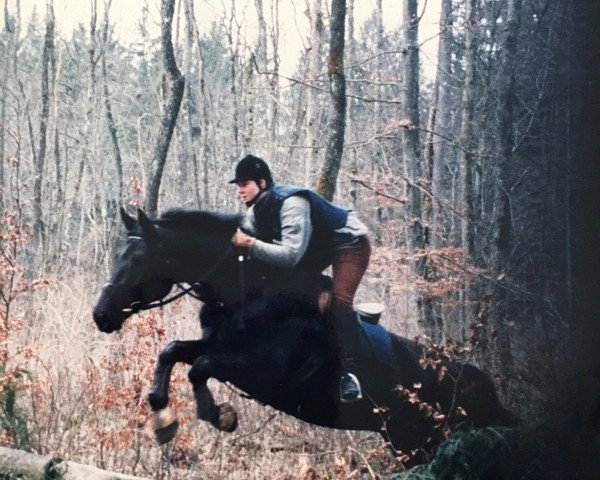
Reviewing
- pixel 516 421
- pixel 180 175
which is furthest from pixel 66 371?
pixel 516 421

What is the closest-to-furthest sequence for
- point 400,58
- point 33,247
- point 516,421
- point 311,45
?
point 516,421 < point 400,58 < point 311,45 < point 33,247

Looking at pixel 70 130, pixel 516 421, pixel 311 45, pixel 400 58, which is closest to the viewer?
pixel 516 421

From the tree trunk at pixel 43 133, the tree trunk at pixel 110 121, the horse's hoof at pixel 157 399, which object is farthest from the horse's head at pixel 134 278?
the tree trunk at pixel 43 133

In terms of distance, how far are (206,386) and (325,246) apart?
117 centimetres

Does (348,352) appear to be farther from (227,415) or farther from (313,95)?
(313,95)

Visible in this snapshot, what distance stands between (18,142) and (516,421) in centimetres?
472

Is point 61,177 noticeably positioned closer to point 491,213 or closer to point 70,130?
point 70,130

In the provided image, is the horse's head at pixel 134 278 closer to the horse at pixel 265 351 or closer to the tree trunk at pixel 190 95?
the horse at pixel 265 351

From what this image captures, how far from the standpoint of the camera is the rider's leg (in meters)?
3.76

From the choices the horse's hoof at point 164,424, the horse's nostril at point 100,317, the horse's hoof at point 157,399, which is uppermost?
the horse's nostril at point 100,317

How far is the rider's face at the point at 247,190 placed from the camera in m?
3.95

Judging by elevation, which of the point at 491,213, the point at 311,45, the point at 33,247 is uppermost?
the point at 311,45

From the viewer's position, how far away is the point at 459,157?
3.71 m

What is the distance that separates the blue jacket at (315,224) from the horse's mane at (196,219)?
0.99 feet
